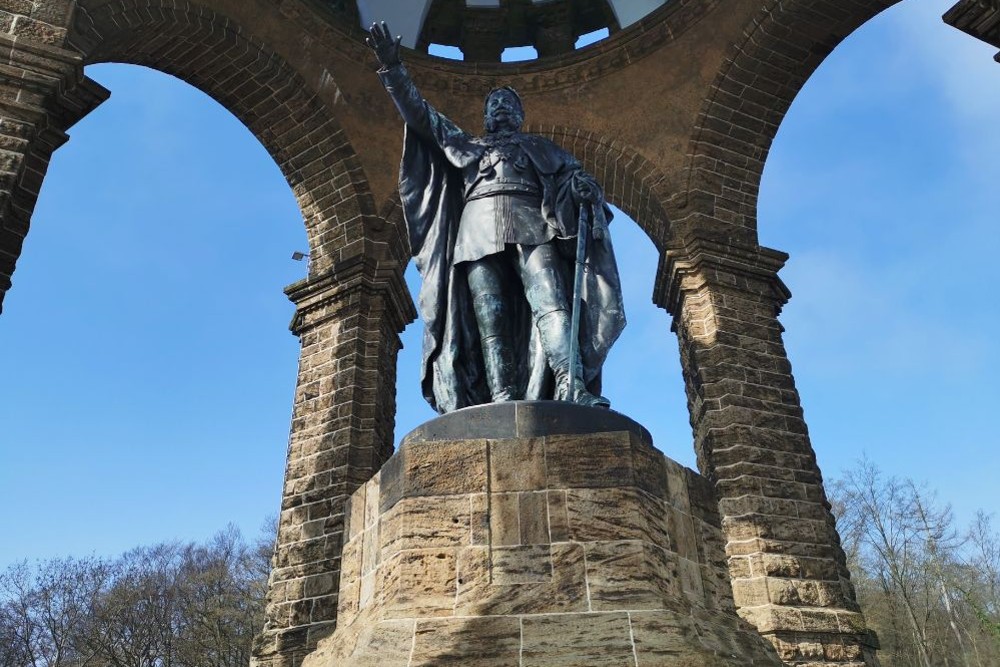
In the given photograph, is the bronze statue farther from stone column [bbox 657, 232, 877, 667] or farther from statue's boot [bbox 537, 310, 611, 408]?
stone column [bbox 657, 232, 877, 667]

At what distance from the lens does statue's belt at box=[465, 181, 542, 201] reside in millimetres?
4113

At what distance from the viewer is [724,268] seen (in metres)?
8.52

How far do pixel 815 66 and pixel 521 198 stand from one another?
6666 millimetres

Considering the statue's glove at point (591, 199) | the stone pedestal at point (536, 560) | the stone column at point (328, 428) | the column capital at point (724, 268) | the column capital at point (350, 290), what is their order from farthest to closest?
the column capital at point (350, 290)
the column capital at point (724, 268)
the stone column at point (328, 428)
the statue's glove at point (591, 199)
the stone pedestal at point (536, 560)

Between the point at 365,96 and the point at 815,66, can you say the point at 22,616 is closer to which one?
the point at 365,96

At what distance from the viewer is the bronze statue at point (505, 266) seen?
→ 3.80m

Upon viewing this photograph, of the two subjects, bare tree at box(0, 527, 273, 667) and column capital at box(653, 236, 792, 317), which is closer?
column capital at box(653, 236, 792, 317)

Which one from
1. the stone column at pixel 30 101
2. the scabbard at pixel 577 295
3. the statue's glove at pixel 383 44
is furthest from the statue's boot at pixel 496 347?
the stone column at pixel 30 101

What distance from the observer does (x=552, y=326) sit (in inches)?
148

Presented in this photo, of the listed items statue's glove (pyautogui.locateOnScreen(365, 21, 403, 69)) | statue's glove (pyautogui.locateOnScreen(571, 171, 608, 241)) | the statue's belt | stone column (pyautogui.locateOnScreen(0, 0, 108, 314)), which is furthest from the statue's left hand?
stone column (pyautogui.locateOnScreen(0, 0, 108, 314))

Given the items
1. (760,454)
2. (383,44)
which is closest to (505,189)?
(383,44)

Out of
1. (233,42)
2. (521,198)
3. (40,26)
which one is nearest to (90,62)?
(233,42)

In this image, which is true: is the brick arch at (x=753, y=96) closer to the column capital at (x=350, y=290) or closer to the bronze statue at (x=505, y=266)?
the column capital at (x=350, y=290)

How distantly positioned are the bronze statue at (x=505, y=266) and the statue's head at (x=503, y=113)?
2cm
